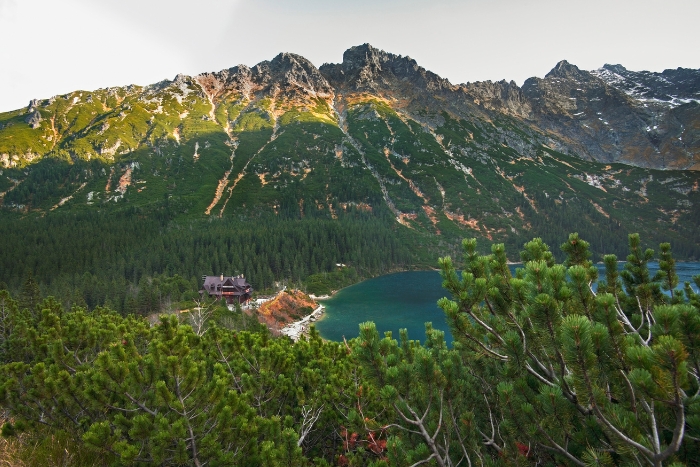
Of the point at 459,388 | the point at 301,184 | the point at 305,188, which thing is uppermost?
the point at 301,184

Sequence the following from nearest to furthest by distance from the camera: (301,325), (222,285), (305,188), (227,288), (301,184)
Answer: (301,325) → (222,285) → (227,288) → (305,188) → (301,184)

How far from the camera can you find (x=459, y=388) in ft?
19.2

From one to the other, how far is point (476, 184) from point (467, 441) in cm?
18782

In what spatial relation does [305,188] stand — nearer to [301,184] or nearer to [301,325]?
[301,184]

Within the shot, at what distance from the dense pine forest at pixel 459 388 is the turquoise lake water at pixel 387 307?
133ft

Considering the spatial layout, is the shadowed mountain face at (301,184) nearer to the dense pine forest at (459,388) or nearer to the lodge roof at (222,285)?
the lodge roof at (222,285)

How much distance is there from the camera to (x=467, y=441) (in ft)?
18.3

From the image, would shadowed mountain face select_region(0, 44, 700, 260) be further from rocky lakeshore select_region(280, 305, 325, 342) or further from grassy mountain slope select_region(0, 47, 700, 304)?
rocky lakeshore select_region(280, 305, 325, 342)

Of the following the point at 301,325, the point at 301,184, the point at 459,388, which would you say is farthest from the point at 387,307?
the point at 301,184

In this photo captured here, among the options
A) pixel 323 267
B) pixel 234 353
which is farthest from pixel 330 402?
pixel 323 267

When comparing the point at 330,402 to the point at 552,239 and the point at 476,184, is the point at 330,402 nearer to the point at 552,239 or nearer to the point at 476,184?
the point at 552,239

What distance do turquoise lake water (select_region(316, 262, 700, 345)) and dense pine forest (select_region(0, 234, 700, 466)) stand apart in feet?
133

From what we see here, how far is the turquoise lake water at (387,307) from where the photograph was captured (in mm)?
59531

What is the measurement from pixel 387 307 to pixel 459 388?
70.4 m
